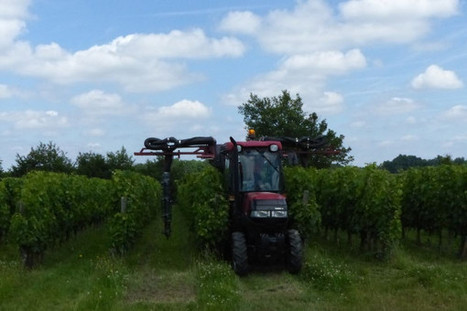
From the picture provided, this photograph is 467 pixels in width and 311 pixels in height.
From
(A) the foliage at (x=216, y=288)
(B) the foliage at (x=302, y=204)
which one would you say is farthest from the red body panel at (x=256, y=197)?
(B) the foliage at (x=302, y=204)

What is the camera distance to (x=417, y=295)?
8258 mm

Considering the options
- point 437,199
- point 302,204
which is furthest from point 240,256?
point 437,199

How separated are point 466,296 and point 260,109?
143 ft

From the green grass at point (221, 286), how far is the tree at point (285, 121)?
36.6 meters

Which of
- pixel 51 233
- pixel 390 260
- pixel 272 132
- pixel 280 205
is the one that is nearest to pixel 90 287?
pixel 280 205

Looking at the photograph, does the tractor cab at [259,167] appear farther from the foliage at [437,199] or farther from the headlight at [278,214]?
the foliage at [437,199]

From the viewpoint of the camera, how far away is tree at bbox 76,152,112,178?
52.6 m

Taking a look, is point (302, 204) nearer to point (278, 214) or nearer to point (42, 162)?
point (278, 214)

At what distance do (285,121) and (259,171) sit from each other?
39.2 metres

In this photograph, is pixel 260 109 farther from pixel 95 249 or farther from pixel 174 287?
pixel 174 287

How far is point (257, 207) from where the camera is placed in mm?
9867

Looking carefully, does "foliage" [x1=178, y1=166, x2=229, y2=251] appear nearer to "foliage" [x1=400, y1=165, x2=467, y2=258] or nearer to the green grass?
the green grass

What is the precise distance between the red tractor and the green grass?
366 millimetres

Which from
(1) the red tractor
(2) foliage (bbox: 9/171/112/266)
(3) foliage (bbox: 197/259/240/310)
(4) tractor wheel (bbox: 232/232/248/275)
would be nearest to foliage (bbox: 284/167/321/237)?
(1) the red tractor
